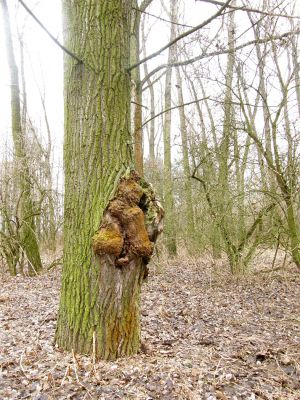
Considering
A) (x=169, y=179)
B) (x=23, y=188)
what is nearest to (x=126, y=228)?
(x=23, y=188)

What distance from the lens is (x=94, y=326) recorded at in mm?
2895

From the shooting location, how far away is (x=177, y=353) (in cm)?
322

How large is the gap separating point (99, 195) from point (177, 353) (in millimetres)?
1547

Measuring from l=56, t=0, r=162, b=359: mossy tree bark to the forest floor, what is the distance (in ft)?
0.86

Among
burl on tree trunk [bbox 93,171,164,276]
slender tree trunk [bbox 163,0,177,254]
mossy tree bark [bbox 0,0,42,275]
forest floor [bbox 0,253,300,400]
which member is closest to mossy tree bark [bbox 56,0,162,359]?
burl on tree trunk [bbox 93,171,164,276]

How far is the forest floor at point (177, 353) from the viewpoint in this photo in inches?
96.0

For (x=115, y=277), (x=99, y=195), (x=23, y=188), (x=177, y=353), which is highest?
(x=23, y=188)

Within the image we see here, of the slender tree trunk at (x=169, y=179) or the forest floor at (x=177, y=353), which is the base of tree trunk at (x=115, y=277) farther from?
the slender tree trunk at (x=169, y=179)

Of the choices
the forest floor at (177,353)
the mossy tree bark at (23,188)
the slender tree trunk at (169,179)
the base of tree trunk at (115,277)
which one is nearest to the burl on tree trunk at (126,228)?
the base of tree trunk at (115,277)

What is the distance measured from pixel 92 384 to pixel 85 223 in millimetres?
1163

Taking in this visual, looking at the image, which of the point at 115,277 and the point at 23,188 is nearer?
the point at 115,277

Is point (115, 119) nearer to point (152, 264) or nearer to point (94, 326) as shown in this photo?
point (94, 326)

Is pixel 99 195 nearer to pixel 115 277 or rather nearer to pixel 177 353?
pixel 115 277

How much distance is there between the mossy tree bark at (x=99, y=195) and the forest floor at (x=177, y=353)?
0.26 m
